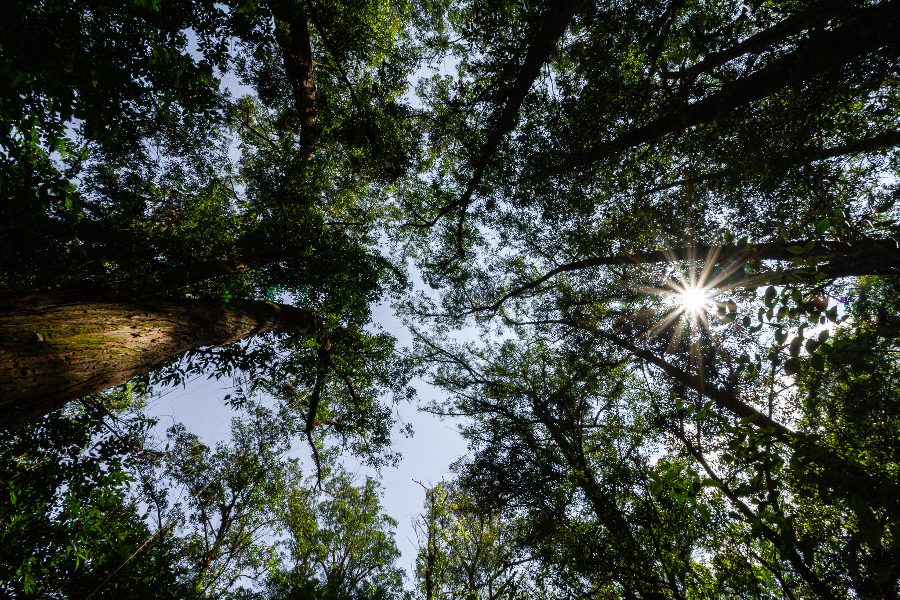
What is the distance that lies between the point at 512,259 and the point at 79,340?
9.83 meters

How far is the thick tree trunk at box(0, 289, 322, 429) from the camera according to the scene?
Result: 2.65 metres

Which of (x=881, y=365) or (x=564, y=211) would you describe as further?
(x=564, y=211)

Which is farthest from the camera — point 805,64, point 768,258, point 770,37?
point 768,258

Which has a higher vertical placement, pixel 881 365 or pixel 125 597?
pixel 881 365

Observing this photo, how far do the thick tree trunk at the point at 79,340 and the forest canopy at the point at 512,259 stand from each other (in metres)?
0.03

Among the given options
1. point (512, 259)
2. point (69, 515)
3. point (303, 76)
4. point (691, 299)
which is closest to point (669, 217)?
point (691, 299)

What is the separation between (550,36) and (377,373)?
809 centimetres

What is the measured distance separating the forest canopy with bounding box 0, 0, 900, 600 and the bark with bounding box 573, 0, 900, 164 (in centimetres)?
4

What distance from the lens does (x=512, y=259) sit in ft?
35.9

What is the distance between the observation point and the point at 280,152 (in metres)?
7.12

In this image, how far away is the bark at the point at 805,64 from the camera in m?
4.14

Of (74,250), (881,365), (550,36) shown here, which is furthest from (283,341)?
(881,365)

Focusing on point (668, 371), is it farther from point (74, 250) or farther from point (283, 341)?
point (74, 250)

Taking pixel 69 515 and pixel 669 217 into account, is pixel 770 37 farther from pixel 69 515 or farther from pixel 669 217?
pixel 69 515
